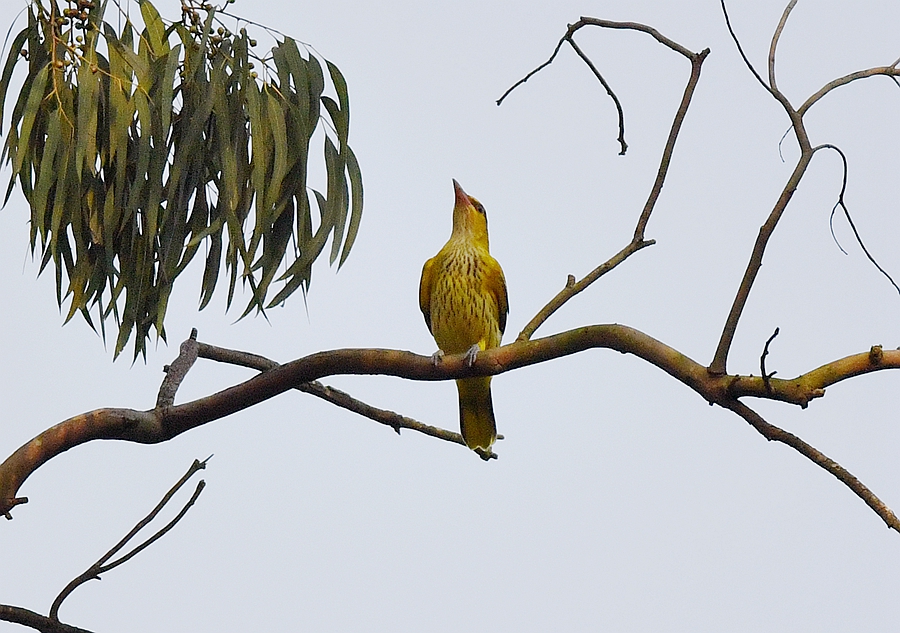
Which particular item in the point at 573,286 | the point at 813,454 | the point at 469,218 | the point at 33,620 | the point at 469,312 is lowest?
the point at 33,620

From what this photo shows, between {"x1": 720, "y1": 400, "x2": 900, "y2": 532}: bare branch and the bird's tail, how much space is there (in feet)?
6.94

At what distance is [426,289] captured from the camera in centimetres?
409

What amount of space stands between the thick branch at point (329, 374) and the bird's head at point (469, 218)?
200 centimetres

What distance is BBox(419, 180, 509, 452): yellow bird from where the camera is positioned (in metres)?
3.91

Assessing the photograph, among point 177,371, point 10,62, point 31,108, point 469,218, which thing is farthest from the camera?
point 469,218

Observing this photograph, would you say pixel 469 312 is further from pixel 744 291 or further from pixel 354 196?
pixel 744 291

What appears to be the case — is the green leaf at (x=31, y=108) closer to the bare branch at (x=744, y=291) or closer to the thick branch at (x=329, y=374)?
the thick branch at (x=329, y=374)

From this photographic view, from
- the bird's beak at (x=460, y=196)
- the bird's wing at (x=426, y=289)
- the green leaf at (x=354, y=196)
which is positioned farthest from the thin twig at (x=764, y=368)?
the bird's beak at (x=460, y=196)

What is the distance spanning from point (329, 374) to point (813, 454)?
0.88m

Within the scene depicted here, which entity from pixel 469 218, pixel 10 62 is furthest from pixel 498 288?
pixel 10 62

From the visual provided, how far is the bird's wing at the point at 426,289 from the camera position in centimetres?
407

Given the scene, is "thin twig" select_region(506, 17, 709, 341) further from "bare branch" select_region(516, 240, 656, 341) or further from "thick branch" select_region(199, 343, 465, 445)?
"thick branch" select_region(199, 343, 465, 445)

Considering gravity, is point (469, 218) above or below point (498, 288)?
above

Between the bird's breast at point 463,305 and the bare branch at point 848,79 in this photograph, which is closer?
the bare branch at point 848,79
